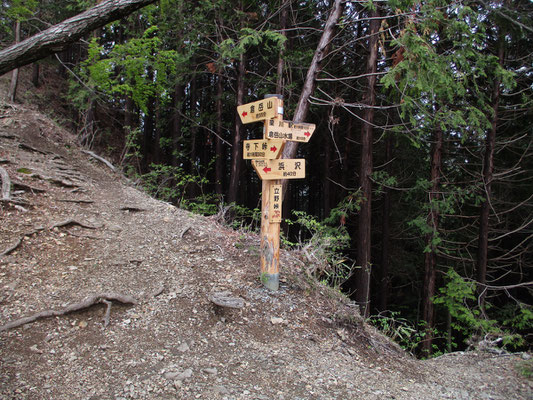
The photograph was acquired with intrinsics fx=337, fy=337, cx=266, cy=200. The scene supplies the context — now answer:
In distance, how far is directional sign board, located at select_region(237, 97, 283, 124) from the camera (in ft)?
13.8

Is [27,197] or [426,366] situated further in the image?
[27,197]

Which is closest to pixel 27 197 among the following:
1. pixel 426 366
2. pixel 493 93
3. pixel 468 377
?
pixel 426 366

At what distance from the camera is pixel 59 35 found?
9.15 feet

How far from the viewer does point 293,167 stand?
4.34m

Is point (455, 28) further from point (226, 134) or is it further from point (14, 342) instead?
point (226, 134)

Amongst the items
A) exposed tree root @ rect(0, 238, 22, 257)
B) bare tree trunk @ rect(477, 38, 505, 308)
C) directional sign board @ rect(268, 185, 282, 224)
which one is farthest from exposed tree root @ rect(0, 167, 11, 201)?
bare tree trunk @ rect(477, 38, 505, 308)

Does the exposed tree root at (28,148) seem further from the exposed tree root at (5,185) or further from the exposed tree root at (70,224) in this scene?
the exposed tree root at (70,224)

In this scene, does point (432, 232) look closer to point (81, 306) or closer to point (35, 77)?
point (81, 306)

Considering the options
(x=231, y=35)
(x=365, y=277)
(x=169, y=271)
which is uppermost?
(x=231, y=35)

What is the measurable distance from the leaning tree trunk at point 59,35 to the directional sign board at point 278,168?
2.12 meters

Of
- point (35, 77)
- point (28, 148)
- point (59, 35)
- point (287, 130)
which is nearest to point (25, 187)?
point (28, 148)

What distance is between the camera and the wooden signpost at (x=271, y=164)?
4.21 meters

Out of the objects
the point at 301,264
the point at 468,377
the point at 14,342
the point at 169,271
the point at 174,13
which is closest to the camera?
the point at 14,342

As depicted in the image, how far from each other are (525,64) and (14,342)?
1349 cm
